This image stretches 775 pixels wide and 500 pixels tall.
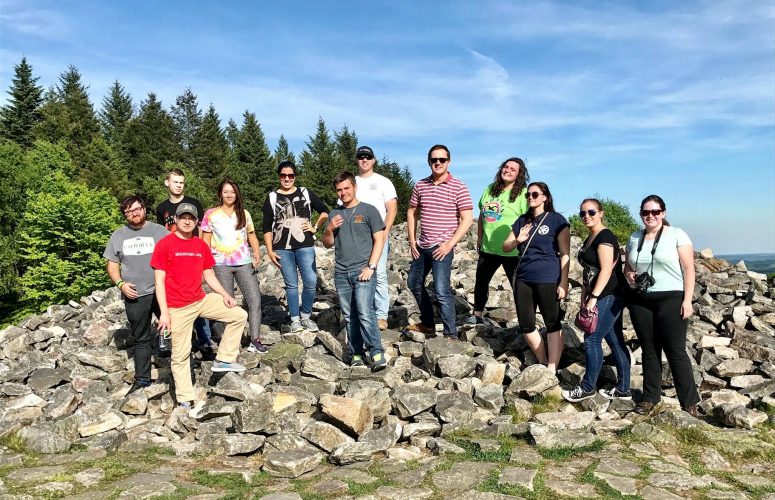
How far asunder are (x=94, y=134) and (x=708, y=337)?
55406 mm

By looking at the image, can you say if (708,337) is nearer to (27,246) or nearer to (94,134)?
(27,246)

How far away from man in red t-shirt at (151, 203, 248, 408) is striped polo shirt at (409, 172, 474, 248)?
2778 millimetres

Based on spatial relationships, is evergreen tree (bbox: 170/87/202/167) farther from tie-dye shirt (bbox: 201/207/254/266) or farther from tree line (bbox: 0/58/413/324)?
tie-dye shirt (bbox: 201/207/254/266)

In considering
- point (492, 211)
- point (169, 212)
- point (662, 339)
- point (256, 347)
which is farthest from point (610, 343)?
point (169, 212)

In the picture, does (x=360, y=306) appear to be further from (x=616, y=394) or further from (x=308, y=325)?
(x=616, y=394)

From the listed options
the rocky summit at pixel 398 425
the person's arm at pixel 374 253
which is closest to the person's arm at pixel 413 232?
the person's arm at pixel 374 253

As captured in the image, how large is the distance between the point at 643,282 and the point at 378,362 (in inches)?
127

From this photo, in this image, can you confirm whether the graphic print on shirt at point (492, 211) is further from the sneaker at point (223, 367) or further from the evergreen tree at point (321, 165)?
the evergreen tree at point (321, 165)

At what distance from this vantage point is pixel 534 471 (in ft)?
14.6

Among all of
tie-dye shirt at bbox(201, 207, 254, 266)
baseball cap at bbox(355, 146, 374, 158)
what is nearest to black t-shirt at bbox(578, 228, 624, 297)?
baseball cap at bbox(355, 146, 374, 158)

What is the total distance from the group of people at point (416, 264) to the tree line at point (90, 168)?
30431 millimetres

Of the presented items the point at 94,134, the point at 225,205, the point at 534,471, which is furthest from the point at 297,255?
the point at 94,134

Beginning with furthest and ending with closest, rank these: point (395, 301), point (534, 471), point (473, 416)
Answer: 1. point (395, 301)
2. point (473, 416)
3. point (534, 471)

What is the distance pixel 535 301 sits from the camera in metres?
6.38
